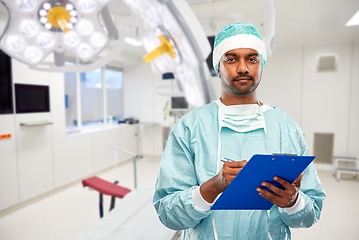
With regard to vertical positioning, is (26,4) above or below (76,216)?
above

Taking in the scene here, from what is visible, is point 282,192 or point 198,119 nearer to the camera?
point 282,192

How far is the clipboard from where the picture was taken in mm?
562

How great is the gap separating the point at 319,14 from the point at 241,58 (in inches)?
113

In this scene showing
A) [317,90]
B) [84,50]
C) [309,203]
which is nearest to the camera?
[309,203]

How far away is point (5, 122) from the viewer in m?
2.77

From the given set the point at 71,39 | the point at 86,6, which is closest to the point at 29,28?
the point at 71,39

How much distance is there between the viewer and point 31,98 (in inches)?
121

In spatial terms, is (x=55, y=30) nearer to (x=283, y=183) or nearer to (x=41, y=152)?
(x=283, y=183)

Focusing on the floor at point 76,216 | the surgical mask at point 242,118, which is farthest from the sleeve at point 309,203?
the floor at point 76,216

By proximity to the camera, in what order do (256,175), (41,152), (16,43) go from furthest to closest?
(41,152)
(16,43)
(256,175)

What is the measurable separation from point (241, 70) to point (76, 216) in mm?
2878

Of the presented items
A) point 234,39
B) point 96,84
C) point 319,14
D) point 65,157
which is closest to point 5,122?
point 65,157

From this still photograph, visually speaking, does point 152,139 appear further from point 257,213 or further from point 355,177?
point 257,213

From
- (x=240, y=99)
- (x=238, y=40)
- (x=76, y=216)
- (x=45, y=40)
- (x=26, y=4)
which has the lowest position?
(x=76, y=216)
